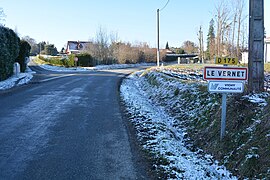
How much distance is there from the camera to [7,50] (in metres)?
19.8

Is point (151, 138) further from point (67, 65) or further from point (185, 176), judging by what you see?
point (67, 65)

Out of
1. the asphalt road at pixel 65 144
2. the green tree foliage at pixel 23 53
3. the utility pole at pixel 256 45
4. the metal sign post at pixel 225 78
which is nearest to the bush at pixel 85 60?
the green tree foliage at pixel 23 53

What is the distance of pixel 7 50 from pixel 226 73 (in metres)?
18.8

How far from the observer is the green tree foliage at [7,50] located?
741 inches

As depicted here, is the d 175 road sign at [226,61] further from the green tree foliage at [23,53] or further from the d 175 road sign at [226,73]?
the green tree foliage at [23,53]

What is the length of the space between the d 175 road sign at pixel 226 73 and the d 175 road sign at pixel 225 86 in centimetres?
8

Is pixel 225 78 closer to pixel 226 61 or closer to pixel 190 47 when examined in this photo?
pixel 226 61

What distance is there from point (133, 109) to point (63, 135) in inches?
149

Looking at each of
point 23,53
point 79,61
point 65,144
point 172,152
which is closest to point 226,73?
point 172,152

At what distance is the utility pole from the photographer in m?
6.16

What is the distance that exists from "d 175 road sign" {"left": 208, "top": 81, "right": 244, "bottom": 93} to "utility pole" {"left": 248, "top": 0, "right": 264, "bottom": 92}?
1228mm

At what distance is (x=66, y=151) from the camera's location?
17.6ft

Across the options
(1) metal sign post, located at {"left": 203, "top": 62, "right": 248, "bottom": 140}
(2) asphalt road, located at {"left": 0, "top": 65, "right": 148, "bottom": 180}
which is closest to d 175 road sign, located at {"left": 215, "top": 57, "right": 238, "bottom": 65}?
(1) metal sign post, located at {"left": 203, "top": 62, "right": 248, "bottom": 140}

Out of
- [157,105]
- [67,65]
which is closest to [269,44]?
[157,105]
